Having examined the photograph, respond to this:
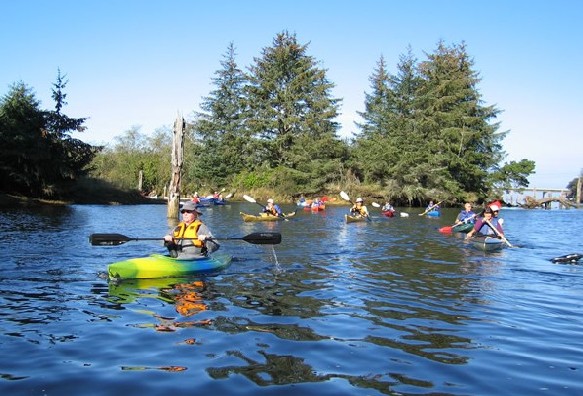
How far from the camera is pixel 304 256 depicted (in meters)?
14.2

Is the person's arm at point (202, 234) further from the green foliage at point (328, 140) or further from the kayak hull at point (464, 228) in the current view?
the green foliage at point (328, 140)

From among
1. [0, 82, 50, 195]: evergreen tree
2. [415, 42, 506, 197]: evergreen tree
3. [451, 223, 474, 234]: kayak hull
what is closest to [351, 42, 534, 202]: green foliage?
[415, 42, 506, 197]: evergreen tree

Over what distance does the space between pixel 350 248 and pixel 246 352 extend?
10648 mm

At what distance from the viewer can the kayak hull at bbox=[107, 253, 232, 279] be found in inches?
382

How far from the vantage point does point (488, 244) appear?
52.2 ft

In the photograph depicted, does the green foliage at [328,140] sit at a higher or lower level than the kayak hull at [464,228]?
higher

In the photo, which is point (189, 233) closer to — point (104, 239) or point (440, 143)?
point (104, 239)

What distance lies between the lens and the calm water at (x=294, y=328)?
5.10 meters

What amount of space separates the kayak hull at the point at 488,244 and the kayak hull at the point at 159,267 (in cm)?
878

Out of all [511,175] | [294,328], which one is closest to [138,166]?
[511,175]

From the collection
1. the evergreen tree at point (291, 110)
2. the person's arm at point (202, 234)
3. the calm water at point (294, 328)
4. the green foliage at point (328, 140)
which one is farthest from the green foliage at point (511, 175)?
the person's arm at point (202, 234)

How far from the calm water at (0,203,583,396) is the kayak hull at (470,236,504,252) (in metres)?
2.20

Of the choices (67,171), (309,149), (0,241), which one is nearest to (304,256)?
(0,241)

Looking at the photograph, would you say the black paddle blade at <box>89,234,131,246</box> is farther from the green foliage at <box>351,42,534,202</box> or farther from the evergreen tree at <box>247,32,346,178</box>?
the evergreen tree at <box>247,32,346,178</box>
